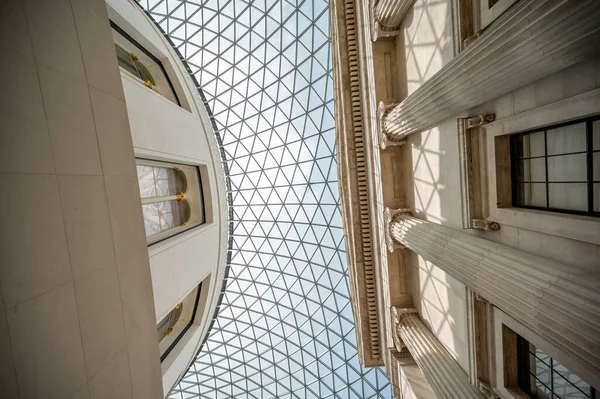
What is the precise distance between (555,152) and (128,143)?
434 inches

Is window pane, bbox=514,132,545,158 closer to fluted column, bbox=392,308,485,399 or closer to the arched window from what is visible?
fluted column, bbox=392,308,485,399

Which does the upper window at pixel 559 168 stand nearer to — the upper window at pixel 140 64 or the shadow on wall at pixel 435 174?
the shadow on wall at pixel 435 174

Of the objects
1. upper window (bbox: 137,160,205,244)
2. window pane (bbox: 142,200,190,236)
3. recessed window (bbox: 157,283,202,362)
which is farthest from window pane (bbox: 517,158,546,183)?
recessed window (bbox: 157,283,202,362)

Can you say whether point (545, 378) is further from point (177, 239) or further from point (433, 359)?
point (177, 239)

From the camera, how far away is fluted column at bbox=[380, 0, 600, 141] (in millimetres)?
6246

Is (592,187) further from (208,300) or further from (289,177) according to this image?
(289,177)

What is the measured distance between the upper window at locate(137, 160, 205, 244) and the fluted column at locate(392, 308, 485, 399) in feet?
45.5

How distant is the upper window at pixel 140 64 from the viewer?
14892 millimetres

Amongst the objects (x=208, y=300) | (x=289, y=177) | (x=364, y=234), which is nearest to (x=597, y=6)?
(x=364, y=234)

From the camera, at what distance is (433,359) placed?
14289 mm

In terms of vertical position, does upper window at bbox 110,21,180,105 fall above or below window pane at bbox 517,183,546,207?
above

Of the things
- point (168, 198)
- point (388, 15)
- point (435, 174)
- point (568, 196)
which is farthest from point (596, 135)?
point (168, 198)

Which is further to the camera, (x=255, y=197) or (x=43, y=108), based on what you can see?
(x=255, y=197)

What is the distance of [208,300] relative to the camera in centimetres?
2336
